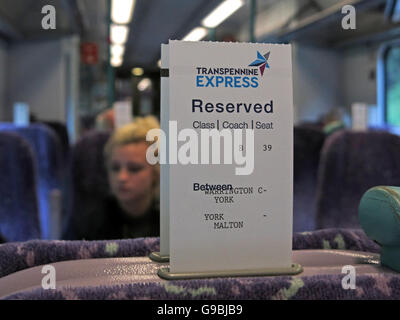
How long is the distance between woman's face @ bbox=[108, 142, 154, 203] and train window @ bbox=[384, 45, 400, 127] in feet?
15.5

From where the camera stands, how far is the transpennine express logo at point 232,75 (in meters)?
0.47

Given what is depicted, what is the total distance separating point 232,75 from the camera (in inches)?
18.6

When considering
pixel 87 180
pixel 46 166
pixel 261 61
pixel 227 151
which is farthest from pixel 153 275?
pixel 46 166

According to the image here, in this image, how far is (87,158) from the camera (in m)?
1.73

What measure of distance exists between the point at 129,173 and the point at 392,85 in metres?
5.31

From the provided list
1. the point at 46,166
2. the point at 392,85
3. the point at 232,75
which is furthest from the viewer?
the point at 392,85

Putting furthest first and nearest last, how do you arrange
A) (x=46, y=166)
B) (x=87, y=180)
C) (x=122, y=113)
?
(x=46, y=166), (x=122, y=113), (x=87, y=180)

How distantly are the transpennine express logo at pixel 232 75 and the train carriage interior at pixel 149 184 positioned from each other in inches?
0.4

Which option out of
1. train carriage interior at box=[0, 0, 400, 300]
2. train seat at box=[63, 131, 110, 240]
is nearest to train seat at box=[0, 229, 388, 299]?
train carriage interior at box=[0, 0, 400, 300]

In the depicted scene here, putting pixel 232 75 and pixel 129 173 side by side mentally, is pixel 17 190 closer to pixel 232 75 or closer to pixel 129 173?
pixel 129 173

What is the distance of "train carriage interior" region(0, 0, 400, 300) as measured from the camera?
47cm

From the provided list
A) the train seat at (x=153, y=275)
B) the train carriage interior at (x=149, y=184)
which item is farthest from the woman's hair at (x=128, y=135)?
the train seat at (x=153, y=275)

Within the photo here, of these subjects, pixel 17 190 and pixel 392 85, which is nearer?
pixel 17 190
